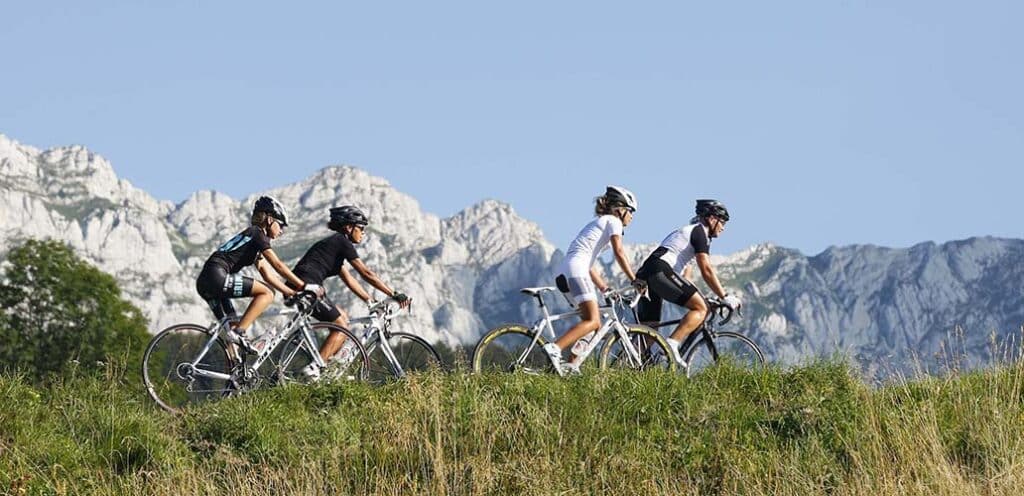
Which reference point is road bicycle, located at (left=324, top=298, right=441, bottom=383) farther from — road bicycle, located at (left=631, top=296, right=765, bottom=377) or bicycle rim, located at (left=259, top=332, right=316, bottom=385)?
road bicycle, located at (left=631, top=296, right=765, bottom=377)

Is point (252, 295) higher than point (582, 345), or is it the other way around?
point (252, 295)

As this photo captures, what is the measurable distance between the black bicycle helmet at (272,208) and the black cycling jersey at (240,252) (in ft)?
0.78

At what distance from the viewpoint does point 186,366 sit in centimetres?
1611

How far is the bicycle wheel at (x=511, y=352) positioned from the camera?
15656mm

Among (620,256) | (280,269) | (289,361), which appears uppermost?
(280,269)

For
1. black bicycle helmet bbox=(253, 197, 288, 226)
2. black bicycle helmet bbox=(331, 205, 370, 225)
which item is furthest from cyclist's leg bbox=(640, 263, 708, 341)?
black bicycle helmet bbox=(253, 197, 288, 226)

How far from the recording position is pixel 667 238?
1809 cm

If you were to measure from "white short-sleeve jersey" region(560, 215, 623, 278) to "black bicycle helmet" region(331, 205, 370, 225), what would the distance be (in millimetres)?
2509

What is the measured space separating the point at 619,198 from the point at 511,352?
2541 mm

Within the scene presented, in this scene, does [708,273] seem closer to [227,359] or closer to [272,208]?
[272,208]

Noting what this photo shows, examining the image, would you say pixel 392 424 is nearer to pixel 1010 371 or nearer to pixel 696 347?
pixel 696 347

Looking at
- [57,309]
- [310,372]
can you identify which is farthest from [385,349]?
[57,309]

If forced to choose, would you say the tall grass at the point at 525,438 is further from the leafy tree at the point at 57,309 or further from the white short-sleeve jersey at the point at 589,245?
the leafy tree at the point at 57,309

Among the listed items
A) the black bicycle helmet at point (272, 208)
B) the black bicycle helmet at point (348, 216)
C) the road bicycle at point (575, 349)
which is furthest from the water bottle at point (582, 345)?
the black bicycle helmet at point (272, 208)
